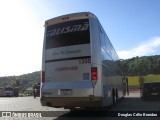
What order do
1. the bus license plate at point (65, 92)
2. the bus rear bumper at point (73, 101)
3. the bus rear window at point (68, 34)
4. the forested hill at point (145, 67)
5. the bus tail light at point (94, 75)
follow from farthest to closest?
the forested hill at point (145, 67), the bus rear window at point (68, 34), the bus license plate at point (65, 92), the bus tail light at point (94, 75), the bus rear bumper at point (73, 101)

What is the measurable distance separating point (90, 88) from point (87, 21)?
262cm

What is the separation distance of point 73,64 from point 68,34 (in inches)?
50.0

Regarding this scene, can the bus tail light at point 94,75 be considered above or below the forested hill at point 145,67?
below

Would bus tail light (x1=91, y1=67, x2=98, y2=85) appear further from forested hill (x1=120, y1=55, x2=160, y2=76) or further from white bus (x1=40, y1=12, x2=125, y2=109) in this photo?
forested hill (x1=120, y1=55, x2=160, y2=76)


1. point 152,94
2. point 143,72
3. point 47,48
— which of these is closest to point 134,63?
point 143,72

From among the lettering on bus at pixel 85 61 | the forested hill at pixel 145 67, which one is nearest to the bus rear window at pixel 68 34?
the lettering on bus at pixel 85 61

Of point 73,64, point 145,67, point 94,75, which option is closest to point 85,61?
point 73,64

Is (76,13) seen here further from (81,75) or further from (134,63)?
(134,63)

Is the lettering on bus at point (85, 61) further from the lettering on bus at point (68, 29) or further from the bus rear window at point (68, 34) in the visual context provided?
the lettering on bus at point (68, 29)

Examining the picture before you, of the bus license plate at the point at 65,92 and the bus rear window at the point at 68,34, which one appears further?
the bus rear window at the point at 68,34

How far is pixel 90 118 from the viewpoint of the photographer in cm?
1182

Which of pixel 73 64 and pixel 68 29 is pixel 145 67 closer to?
pixel 68 29

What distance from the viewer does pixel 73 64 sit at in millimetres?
11562

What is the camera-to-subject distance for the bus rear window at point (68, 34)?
1173 centimetres
